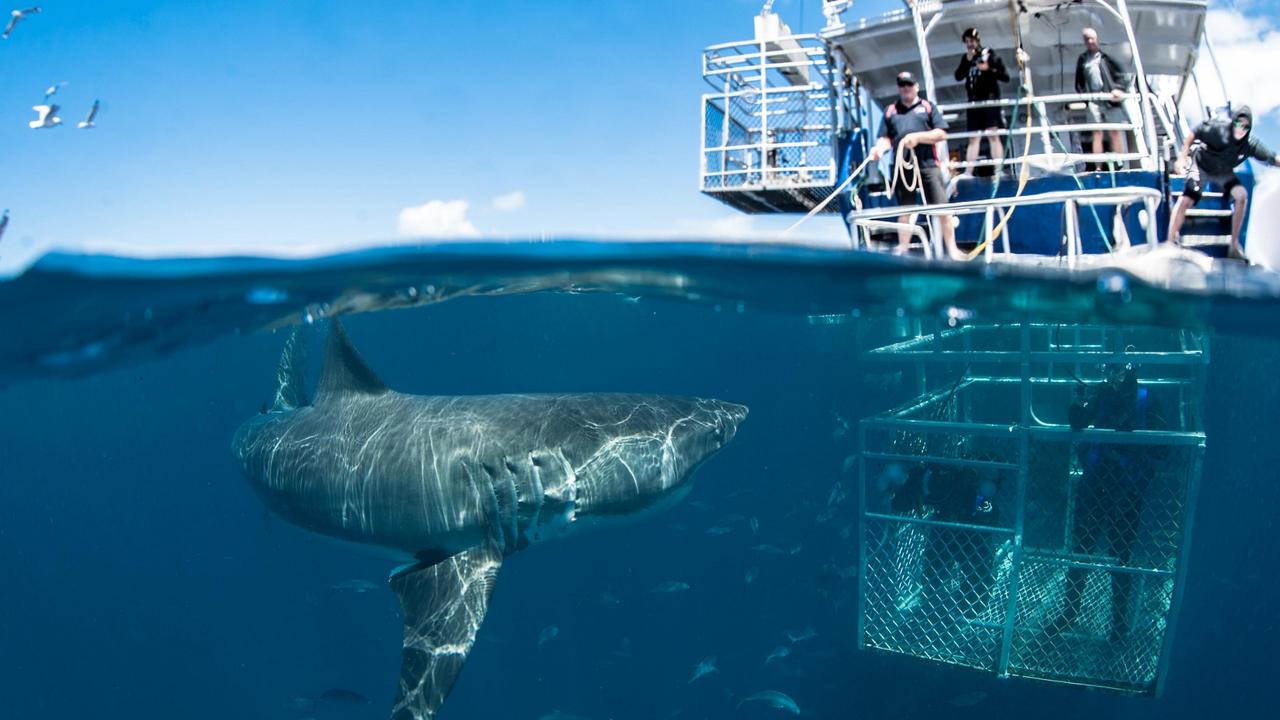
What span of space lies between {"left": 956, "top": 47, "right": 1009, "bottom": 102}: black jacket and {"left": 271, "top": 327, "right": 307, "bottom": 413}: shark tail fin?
28.5 feet

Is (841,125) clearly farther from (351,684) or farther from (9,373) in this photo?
(351,684)

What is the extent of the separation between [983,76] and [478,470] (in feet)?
24.3

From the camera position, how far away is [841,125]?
38.5 feet

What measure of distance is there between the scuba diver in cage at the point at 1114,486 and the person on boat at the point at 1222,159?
6.11 feet

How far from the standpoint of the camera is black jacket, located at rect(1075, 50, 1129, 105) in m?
8.84

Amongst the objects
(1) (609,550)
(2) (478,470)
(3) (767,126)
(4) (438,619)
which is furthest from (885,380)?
(4) (438,619)

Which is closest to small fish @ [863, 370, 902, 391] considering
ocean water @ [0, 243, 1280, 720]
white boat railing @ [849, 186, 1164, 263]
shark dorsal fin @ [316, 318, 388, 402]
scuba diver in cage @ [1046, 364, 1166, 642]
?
ocean water @ [0, 243, 1280, 720]

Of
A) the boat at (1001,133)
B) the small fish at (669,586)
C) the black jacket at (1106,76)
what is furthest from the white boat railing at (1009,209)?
the small fish at (669,586)

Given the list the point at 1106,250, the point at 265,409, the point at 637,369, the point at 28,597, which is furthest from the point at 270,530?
the point at 28,597

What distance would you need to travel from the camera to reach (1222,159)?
7.74m

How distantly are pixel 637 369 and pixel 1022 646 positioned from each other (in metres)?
52.8

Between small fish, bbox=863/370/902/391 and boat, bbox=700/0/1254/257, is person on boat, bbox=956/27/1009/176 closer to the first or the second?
boat, bbox=700/0/1254/257

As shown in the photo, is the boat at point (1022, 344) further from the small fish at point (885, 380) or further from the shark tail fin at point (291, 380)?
the small fish at point (885, 380)

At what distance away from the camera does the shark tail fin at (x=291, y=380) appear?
9023 mm
